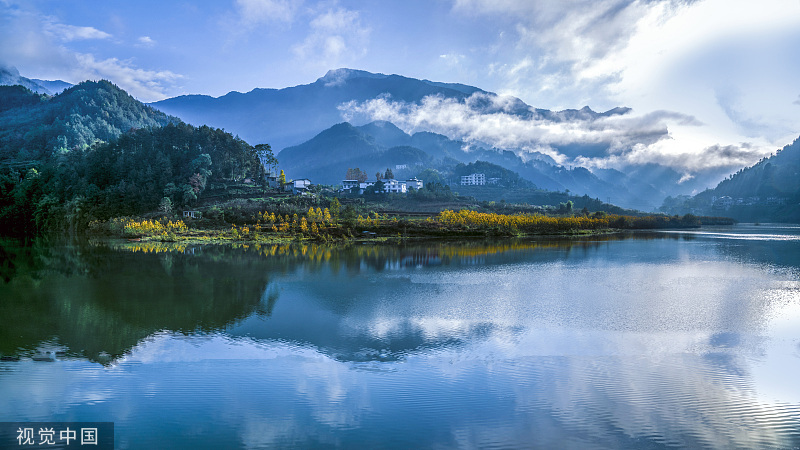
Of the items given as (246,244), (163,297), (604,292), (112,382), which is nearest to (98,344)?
(112,382)

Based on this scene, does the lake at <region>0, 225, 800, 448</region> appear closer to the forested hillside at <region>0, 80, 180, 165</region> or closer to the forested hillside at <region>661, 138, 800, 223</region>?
the forested hillside at <region>0, 80, 180, 165</region>

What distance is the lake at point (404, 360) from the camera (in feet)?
24.9

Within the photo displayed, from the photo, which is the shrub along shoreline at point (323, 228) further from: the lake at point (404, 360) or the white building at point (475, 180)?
the white building at point (475, 180)

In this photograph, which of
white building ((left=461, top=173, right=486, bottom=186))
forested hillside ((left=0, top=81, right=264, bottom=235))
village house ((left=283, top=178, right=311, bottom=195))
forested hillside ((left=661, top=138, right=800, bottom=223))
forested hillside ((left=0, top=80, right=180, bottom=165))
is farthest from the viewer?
white building ((left=461, top=173, right=486, bottom=186))

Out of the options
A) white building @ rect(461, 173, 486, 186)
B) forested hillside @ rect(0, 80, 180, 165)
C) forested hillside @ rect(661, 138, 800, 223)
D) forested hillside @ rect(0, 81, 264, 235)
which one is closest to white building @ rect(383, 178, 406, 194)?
forested hillside @ rect(0, 81, 264, 235)

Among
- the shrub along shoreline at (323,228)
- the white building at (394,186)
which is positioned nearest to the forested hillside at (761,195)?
the shrub along shoreline at (323,228)

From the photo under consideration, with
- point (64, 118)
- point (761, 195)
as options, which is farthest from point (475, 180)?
point (64, 118)

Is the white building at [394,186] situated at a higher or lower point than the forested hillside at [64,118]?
lower

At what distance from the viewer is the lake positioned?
299 inches

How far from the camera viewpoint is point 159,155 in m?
66.2

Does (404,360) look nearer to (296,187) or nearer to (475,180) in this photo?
(296,187)

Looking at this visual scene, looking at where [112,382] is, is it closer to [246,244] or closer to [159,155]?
[246,244]

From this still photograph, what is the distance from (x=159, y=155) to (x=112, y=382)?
66.3 meters

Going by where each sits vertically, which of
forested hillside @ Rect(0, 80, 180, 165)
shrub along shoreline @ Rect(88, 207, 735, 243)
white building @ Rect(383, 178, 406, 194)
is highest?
forested hillside @ Rect(0, 80, 180, 165)
